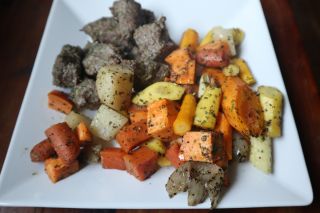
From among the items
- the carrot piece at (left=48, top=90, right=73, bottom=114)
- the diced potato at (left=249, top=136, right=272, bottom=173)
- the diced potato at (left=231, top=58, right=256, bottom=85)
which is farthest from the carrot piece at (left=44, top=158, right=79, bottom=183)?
the diced potato at (left=231, top=58, right=256, bottom=85)

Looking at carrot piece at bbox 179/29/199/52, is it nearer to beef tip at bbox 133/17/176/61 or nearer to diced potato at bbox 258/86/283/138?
beef tip at bbox 133/17/176/61

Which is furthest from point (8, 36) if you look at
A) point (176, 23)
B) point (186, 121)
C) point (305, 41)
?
point (305, 41)

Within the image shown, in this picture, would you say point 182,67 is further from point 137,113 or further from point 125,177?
point 125,177

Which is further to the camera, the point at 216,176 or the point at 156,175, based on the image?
the point at 156,175

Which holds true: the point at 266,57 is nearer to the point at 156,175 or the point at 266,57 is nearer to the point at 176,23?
the point at 176,23

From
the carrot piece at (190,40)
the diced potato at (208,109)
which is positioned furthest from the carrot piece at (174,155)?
the carrot piece at (190,40)
